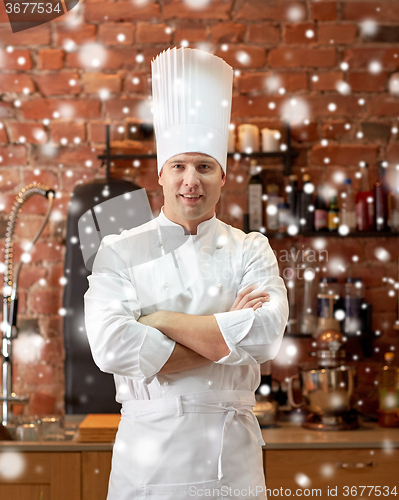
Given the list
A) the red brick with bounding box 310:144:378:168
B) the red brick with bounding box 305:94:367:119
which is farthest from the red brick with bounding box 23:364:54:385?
the red brick with bounding box 305:94:367:119

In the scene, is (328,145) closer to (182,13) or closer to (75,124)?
(182,13)

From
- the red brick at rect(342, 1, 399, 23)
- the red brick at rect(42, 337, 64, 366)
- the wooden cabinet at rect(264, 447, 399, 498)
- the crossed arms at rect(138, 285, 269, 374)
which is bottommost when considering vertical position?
the wooden cabinet at rect(264, 447, 399, 498)

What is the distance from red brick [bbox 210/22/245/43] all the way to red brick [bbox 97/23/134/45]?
0.90 feet

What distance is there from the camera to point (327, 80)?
1.87 meters

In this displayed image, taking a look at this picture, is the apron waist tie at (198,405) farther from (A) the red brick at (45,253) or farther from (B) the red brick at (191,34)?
(B) the red brick at (191,34)

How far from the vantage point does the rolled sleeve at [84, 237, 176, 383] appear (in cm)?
99

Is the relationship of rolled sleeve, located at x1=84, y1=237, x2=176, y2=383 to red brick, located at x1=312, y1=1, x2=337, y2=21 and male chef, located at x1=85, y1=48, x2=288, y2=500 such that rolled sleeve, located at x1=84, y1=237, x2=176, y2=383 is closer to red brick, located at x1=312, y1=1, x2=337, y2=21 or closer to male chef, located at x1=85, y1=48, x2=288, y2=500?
male chef, located at x1=85, y1=48, x2=288, y2=500

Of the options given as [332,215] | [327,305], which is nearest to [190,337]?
[327,305]

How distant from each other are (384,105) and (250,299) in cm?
112

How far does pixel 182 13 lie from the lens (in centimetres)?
186

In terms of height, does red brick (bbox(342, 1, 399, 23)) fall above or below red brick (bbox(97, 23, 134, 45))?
above

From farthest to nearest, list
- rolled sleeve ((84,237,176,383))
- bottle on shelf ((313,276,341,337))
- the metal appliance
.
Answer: bottle on shelf ((313,276,341,337)), the metal appliance, rolled sleeve ((84,237,176,383))

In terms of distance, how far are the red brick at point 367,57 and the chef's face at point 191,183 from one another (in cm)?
97

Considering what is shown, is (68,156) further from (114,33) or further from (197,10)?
(197,10)
